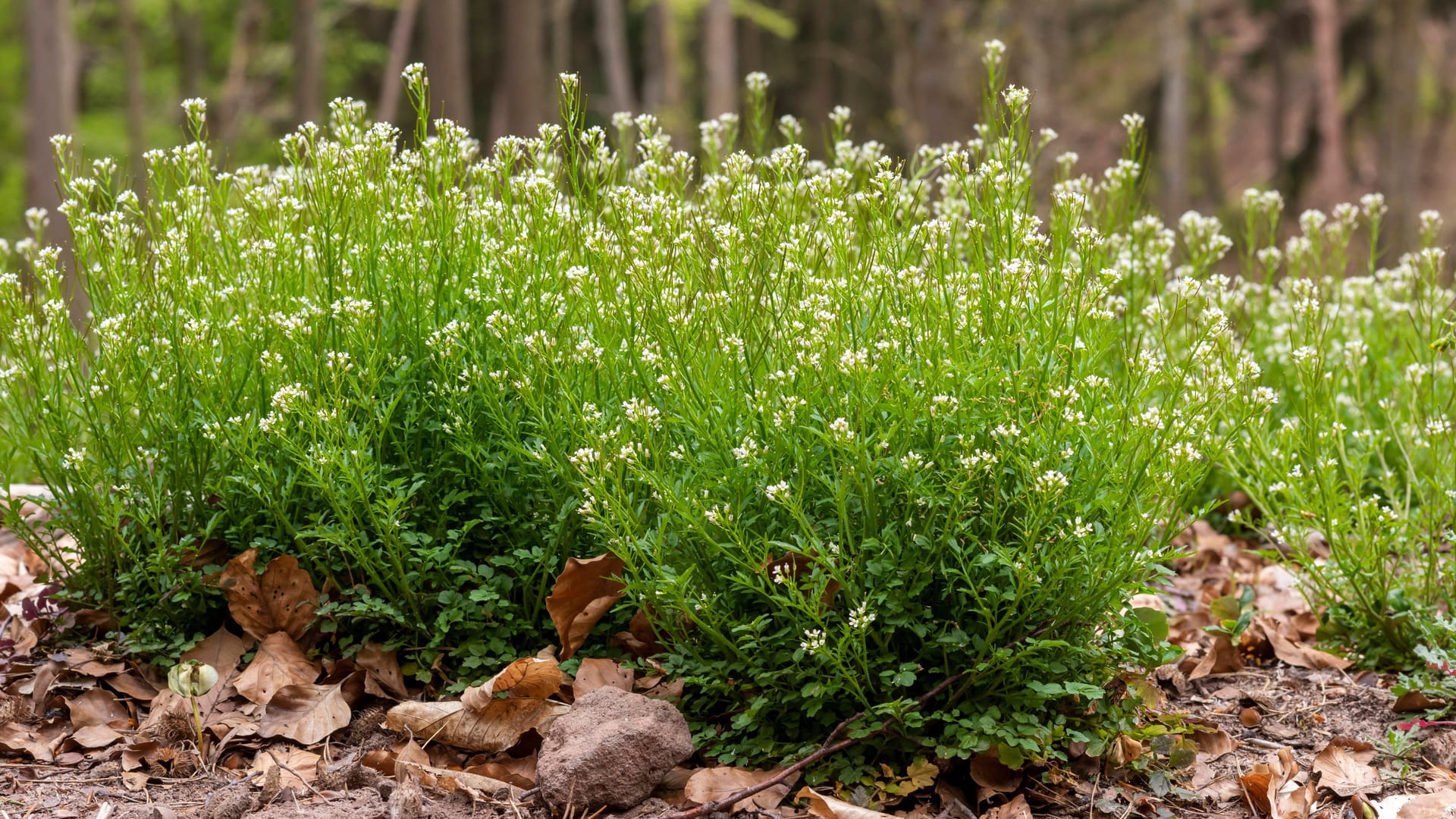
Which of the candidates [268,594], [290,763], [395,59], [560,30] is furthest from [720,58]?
[290,763]

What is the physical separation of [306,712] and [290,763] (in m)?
0.17

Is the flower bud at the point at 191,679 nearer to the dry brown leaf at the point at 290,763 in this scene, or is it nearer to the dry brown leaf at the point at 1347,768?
the dry brown leaf at the point at 290,763

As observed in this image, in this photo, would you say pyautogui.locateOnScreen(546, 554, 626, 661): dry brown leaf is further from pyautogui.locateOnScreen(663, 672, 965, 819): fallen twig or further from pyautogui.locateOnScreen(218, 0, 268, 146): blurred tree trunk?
pyautogui.locateOnScreen(218, 0, 268, 146): blurred tree trunk

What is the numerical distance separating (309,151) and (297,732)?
1.58m

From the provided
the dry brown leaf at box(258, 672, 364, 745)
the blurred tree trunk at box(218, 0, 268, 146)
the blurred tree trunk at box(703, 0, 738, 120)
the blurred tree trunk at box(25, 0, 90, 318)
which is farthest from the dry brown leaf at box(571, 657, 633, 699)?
the blurred tree trunk at box(218, 0, 268, 146)

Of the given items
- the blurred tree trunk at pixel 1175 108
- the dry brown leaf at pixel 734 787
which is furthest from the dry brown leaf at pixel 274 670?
the blurred tree trunk at pixel 1175 108

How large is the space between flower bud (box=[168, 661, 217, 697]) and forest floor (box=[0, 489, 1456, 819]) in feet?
0.49

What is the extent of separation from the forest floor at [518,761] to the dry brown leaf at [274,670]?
0.03 metres

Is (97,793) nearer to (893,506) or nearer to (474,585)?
(474,585)

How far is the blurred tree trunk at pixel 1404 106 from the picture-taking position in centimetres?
1247

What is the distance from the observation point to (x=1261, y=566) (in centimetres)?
439

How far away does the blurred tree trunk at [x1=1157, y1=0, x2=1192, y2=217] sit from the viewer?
1662 cm

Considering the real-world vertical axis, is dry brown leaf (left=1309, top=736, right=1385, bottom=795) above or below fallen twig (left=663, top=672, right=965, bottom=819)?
below

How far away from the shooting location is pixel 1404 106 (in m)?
12.7
